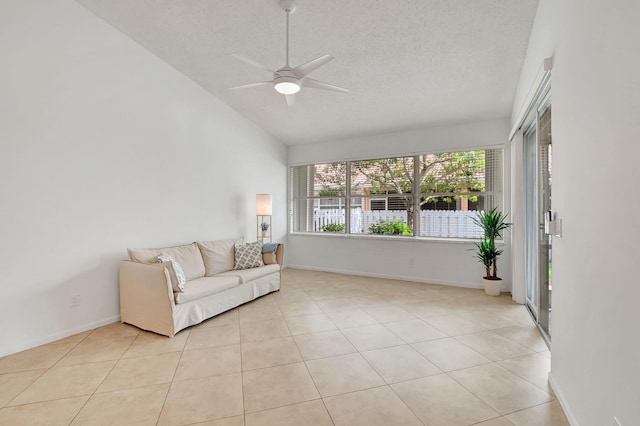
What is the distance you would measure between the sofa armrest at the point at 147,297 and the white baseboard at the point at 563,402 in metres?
3.17

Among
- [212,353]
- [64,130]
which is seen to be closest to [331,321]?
[212,353]

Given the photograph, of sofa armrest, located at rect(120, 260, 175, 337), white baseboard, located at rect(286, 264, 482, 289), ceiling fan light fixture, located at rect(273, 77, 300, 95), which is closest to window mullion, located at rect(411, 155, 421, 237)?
white baseboard, located at rect(286, 264, 482, 289)

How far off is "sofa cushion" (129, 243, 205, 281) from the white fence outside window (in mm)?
3066

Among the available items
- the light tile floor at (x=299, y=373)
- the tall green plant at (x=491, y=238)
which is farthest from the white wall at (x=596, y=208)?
the tall green plant at (x=491, y=238)

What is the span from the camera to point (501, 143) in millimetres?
4805

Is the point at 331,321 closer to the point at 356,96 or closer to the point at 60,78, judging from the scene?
the point at 356,96

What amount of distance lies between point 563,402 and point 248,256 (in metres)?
3.77

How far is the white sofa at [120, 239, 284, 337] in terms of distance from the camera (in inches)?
121

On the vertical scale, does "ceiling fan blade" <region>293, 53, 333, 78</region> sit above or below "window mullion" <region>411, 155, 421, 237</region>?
above

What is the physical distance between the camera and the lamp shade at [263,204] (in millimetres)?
5496

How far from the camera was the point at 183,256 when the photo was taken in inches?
→ 155

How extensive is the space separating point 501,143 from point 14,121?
5.95 metres

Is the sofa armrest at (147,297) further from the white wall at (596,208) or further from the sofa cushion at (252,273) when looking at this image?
the white wall at (596,208)

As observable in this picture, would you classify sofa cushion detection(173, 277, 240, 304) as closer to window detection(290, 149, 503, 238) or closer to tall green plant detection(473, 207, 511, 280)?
window detection(290, 149, 503, 238)
